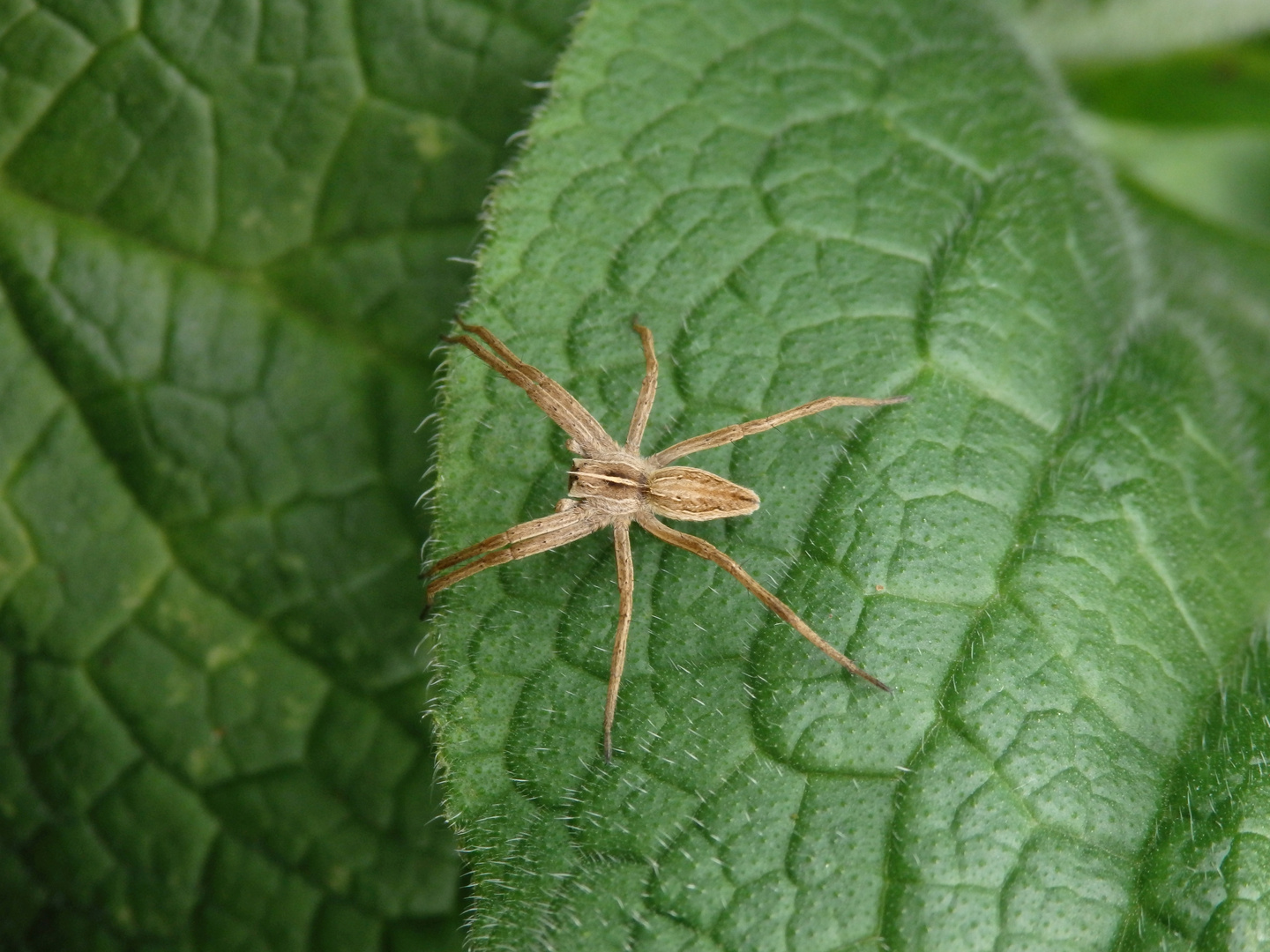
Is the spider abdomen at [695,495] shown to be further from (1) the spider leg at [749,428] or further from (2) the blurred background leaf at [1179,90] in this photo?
(2) the blurred background leaf at [1179,90]

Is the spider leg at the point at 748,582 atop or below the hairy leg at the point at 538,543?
atop

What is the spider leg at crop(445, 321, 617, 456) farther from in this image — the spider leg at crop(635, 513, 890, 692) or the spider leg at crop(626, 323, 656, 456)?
the spider leg at crop(635, 513, 890, 692)

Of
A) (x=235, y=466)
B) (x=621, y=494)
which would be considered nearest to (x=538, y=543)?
(x=621, y=494)

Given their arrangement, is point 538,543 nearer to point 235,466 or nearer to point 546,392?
point 546,392

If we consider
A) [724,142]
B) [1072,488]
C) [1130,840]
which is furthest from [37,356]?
[1130,840]

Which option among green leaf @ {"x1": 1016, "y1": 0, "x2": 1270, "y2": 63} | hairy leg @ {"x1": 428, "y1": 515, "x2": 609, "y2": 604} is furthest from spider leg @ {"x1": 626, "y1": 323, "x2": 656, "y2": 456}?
green leaf @ {"x1": 1016, "y1": 0, "x2": 1270, "y2": 63}

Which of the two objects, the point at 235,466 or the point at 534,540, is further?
the point at 235,466

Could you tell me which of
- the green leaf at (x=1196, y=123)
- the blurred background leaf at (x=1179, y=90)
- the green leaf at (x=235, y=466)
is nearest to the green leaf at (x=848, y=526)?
the green leaf at (x=235, y=466)
